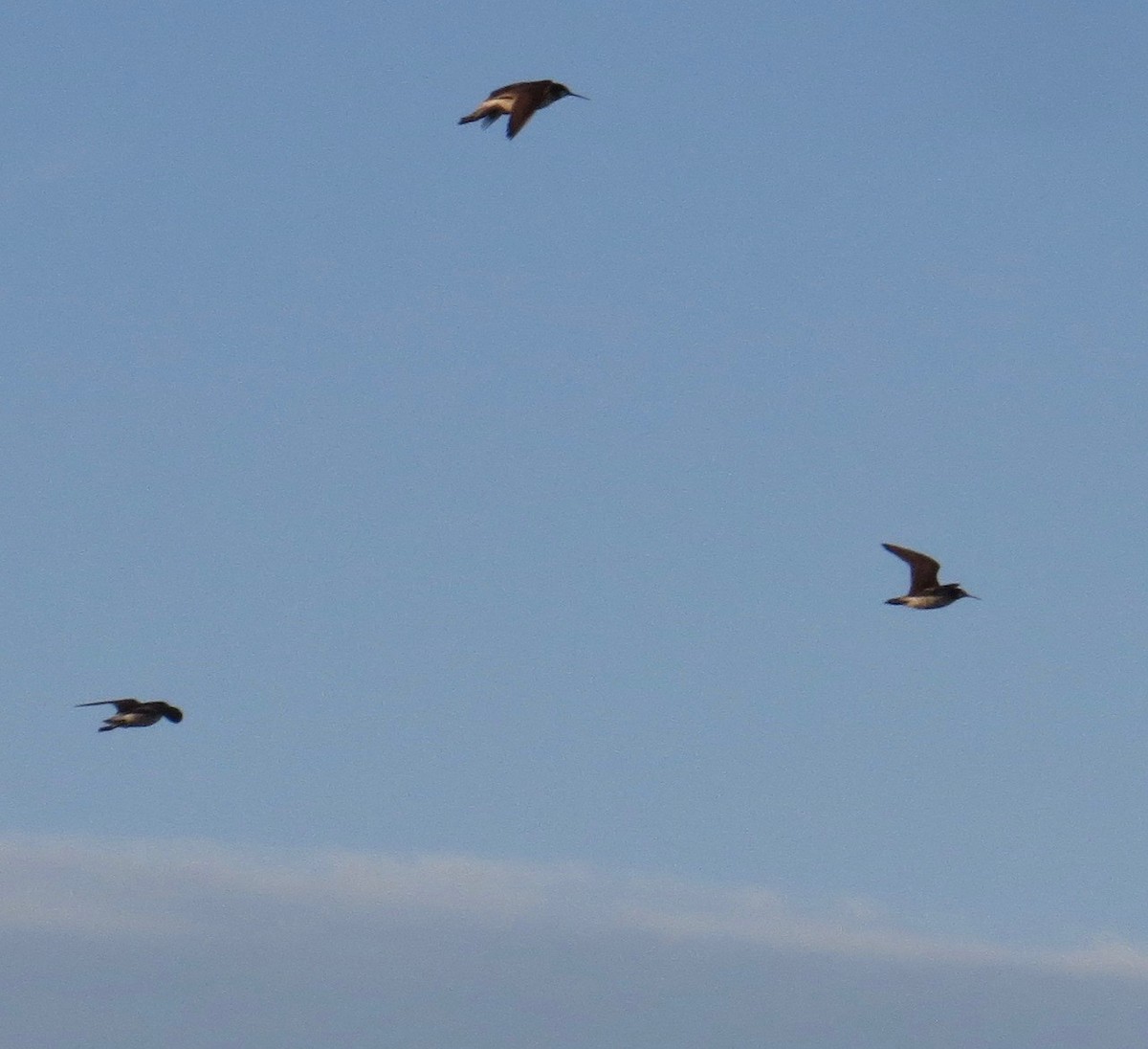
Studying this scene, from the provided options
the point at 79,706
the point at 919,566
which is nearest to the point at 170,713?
the point at 79,706

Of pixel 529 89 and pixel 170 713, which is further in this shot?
pixel 170 713

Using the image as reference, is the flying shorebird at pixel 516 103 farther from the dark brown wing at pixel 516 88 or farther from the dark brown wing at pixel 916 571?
the dark brown wing at pixel 916 571

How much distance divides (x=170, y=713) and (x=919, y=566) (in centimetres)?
2452

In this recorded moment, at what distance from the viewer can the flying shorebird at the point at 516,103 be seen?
56.7 meters

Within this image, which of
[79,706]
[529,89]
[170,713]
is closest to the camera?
[529,89]

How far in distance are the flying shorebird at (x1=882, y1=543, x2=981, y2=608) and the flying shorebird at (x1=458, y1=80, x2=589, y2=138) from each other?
25336 millimetres

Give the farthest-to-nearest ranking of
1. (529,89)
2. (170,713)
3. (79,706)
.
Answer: (170,713), (79,706), (529,89)

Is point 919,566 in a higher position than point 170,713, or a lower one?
higher

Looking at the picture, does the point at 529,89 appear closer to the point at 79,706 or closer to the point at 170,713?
the point at 79,706

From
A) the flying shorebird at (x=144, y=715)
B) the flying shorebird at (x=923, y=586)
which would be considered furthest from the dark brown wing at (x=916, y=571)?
the flying shorebird at (x=144, y=715)

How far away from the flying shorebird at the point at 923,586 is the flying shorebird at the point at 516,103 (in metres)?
25.3

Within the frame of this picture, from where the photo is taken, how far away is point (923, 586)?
7988 centimetres

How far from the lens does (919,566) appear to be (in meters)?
79.8

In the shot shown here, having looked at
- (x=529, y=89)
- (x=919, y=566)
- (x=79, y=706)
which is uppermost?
(x=529, y=89)
